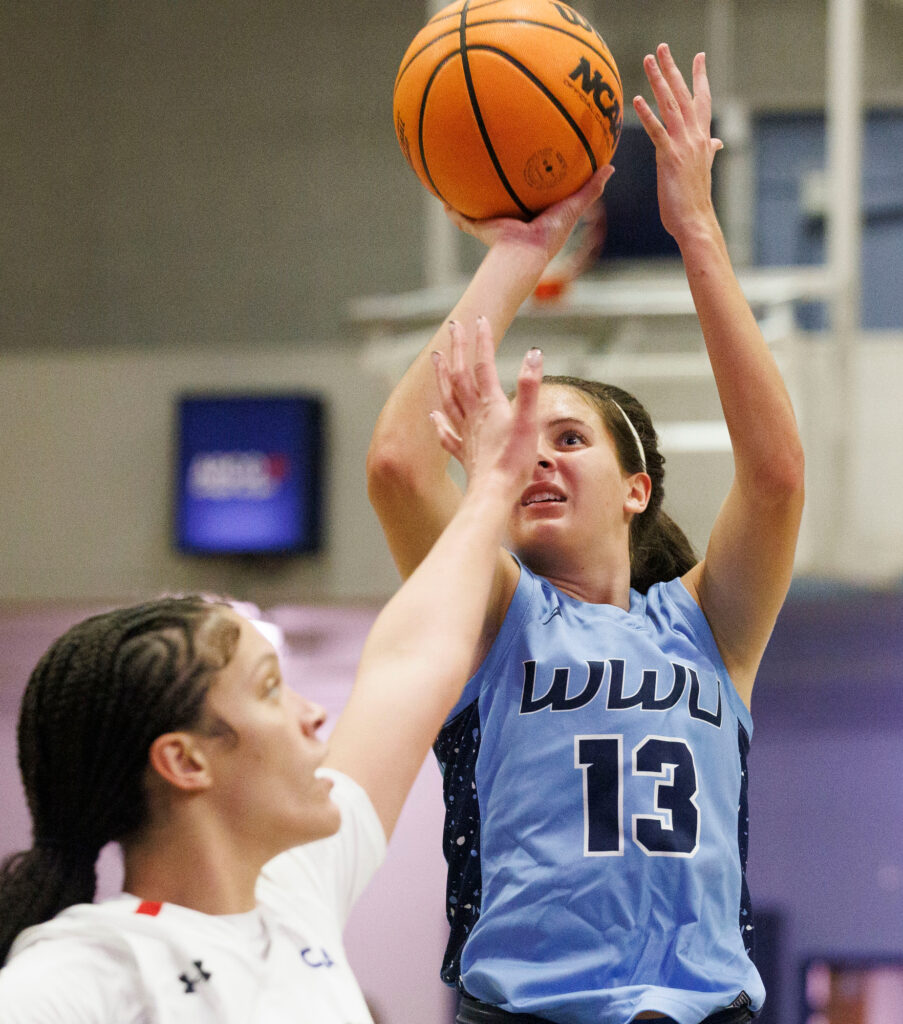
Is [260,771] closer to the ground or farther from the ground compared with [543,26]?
closer to the ground

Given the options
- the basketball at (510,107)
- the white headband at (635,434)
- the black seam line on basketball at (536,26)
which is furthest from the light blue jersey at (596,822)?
the black seam line on basketball at (536,26)

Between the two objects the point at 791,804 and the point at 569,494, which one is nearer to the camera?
the point at 569,494

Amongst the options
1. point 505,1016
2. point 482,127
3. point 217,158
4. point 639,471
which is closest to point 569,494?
point 639,471

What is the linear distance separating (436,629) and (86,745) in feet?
1.19

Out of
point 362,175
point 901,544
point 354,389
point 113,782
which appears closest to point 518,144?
point 113,782

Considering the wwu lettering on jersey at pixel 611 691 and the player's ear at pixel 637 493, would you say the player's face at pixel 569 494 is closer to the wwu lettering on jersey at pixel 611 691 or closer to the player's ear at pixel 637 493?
the player's ear at pixel 637 493

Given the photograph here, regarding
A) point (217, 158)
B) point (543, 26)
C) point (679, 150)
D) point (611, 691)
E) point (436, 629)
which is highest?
point (217, 158)

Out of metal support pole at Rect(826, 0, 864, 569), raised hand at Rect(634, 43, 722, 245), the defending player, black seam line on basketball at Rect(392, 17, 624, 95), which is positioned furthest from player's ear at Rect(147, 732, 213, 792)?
metal support pole at Rect(826, 0, 864, 569)

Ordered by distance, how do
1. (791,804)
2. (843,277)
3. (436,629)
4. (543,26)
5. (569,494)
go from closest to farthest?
(436,629)
(569,494)
(543,26)
(843,277)
(791,804)

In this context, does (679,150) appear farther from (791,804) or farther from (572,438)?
(791,804)

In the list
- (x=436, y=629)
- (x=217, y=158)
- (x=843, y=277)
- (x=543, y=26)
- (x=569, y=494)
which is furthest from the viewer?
(x=217, y=158)

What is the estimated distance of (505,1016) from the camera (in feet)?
4.92

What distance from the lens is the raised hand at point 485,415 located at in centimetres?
132

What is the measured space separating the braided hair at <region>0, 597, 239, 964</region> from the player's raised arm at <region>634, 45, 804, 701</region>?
812 mm
